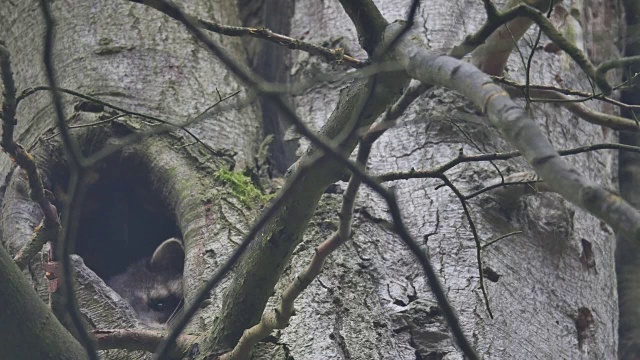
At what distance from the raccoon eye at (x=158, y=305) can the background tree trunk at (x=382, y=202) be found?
17 centimetres

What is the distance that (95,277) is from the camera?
1.99 m

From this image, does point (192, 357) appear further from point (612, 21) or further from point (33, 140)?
point (612, 21)

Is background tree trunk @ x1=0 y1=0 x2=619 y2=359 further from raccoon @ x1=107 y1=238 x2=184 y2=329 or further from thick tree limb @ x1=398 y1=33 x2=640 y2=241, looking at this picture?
thick tree limb @ x1=398 y1=33 x2=640 y2=241

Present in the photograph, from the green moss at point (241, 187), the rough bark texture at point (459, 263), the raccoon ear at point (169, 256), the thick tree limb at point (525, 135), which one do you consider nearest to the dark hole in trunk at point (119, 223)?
the raccoon ear at point (169, 256)

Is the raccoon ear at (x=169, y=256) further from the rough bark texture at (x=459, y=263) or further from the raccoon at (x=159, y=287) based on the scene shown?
the rough bark texture at (x=459, y=263)

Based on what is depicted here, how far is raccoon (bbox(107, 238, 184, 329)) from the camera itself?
2.11 metres

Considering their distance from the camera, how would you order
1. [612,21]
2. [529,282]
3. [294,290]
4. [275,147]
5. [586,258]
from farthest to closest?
[612,21] < [275,147] < [586,258] < [529,282] < [294,290]

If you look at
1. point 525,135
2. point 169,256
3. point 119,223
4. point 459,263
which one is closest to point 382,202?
point 459,263

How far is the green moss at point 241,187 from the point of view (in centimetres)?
210

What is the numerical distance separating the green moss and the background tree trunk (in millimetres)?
25

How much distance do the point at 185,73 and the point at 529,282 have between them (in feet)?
3.53

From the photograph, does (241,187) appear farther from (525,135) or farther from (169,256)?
(525,135)

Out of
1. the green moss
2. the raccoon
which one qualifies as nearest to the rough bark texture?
the green moss

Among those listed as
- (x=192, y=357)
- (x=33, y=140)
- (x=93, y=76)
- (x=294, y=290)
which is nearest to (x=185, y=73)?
(x=93, y=76)
